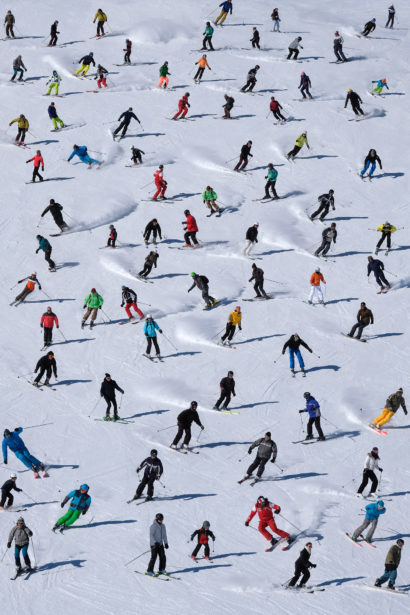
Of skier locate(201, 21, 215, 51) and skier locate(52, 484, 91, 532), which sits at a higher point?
skier locate(201, 21, 215, 51)

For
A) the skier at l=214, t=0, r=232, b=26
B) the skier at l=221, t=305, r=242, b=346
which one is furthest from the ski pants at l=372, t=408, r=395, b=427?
the skier at l=214, t=0, r=232, b=26

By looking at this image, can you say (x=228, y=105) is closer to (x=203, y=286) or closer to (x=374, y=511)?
(x=203, y=286)

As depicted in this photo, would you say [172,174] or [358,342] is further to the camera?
[172,174]

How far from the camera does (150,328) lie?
27.0m

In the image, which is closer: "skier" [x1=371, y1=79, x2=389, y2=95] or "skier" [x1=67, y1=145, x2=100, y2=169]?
"skier" [x1=67, y1=145, x2=100, y2=169]

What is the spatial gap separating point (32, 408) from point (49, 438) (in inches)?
58.2

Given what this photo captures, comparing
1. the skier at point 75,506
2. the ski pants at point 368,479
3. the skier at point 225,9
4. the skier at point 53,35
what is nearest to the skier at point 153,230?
the ski pants at point 368,479

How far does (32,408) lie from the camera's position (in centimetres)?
2527

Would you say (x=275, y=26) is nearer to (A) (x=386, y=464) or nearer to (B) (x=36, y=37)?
(B) (x=36, y=37)

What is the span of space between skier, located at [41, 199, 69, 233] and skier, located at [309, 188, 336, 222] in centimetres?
833

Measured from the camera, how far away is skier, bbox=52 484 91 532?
2012 centimetres

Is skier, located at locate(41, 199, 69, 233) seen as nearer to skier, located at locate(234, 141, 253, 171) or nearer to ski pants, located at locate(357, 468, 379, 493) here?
skier, located at locate(234, 141, 253, 171)

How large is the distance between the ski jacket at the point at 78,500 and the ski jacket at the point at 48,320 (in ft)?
27.0

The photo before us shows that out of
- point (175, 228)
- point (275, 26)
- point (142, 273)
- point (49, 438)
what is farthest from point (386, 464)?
point (275, 26)
